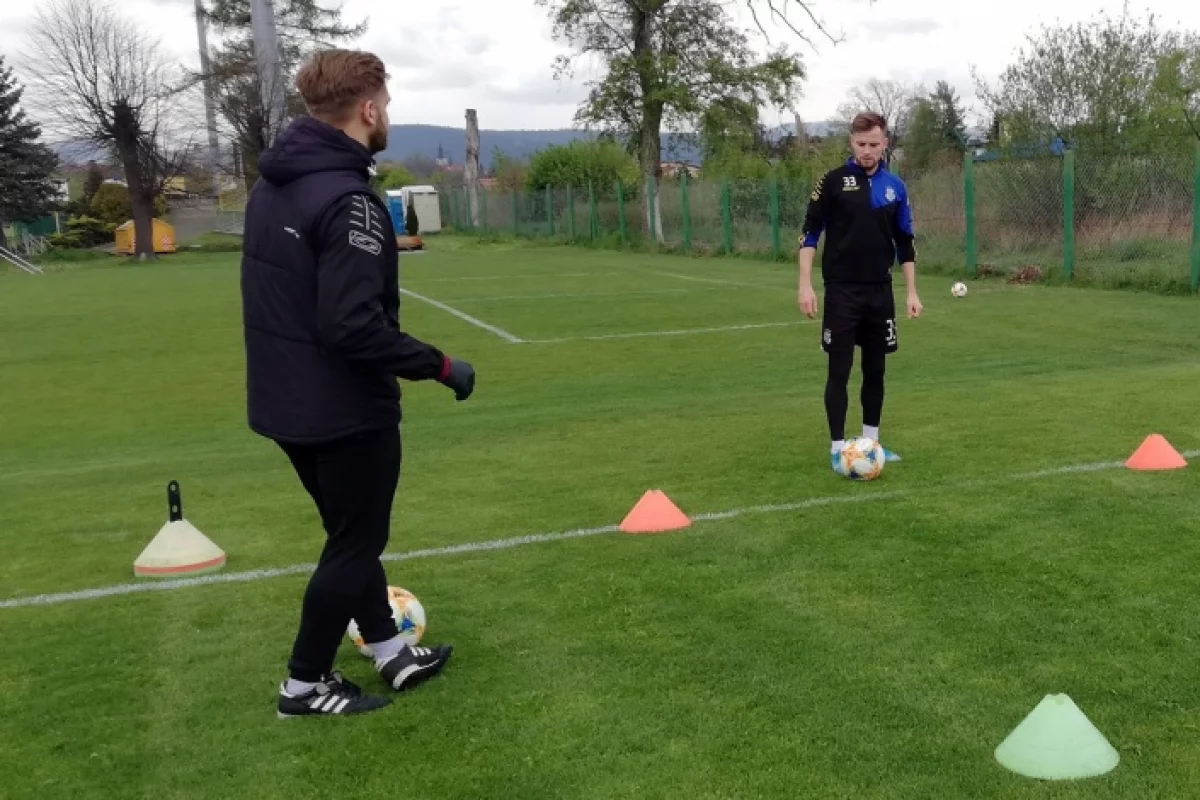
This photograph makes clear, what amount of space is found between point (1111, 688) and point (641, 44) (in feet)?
121

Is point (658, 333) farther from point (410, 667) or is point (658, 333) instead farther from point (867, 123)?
point (410, 667)

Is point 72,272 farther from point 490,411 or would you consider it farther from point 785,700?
point 785,700

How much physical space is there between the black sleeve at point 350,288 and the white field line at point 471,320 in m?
10.4

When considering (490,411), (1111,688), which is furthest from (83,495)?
(1111,688)

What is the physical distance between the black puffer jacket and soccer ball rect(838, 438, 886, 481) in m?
3.44

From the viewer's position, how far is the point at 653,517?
545 cm

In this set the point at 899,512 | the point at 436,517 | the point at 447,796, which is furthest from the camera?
the point at 436,517

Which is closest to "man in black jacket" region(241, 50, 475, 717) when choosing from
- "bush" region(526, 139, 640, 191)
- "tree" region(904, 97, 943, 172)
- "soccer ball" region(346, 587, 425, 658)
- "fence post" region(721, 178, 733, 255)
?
"soccer ball" region(346, 587, 425, 658)

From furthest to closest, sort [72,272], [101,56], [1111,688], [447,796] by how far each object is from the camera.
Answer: [101,56] → [72,272] → [1111,688] → [447,796]

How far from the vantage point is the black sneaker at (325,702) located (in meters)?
3.54

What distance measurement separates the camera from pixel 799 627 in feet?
13.4

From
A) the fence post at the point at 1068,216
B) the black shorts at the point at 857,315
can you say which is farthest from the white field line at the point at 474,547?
the fence post at the point at 1068,216

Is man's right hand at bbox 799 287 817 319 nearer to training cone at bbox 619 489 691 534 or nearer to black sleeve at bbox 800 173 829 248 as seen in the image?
black sleeve at bbox 800 173 829 248

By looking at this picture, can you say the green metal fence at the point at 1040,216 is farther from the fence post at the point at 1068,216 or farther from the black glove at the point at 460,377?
the black glove at the point at 460,377
